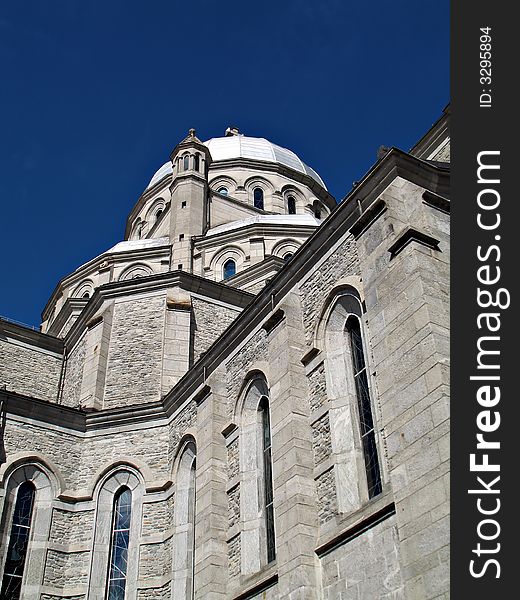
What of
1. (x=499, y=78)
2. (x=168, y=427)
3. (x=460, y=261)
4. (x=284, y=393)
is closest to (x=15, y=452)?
(x=168, y=427)

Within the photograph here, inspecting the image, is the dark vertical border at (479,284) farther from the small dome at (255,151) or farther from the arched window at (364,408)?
the small dome at (255,151)

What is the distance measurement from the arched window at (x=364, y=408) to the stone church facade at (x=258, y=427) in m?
0.04

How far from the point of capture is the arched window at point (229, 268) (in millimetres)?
35500

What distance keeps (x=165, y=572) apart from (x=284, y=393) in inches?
A: 236

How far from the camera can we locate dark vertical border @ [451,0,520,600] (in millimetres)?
8242

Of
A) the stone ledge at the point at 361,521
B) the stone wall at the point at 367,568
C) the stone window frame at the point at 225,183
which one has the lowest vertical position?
the stone wall at the point at 367,568

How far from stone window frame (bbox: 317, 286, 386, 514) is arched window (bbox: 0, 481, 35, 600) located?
8.83 meters

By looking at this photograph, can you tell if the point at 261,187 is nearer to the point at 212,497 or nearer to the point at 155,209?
the point at 155,209

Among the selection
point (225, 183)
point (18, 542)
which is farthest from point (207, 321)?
point (225, 183)

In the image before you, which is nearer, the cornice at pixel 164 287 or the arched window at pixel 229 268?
the cornice at pixel 164 287

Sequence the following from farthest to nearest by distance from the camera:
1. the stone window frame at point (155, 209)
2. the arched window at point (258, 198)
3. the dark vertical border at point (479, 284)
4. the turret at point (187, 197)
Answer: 1. the stone window frame at point (155, 209)
2. the arched window at point (258, 198)
3. the turret at point (187, 197)
4. the dark vertical border at point (479, 284)

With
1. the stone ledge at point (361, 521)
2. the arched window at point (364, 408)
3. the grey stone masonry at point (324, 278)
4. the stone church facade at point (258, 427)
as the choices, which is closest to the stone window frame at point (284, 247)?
the stone church facade at point (258, 427)

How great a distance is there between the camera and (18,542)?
58.9 ft

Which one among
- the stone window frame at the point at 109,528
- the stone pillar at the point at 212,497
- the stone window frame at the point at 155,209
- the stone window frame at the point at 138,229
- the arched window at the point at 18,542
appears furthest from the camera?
the stone window frame at the point at 138,229
